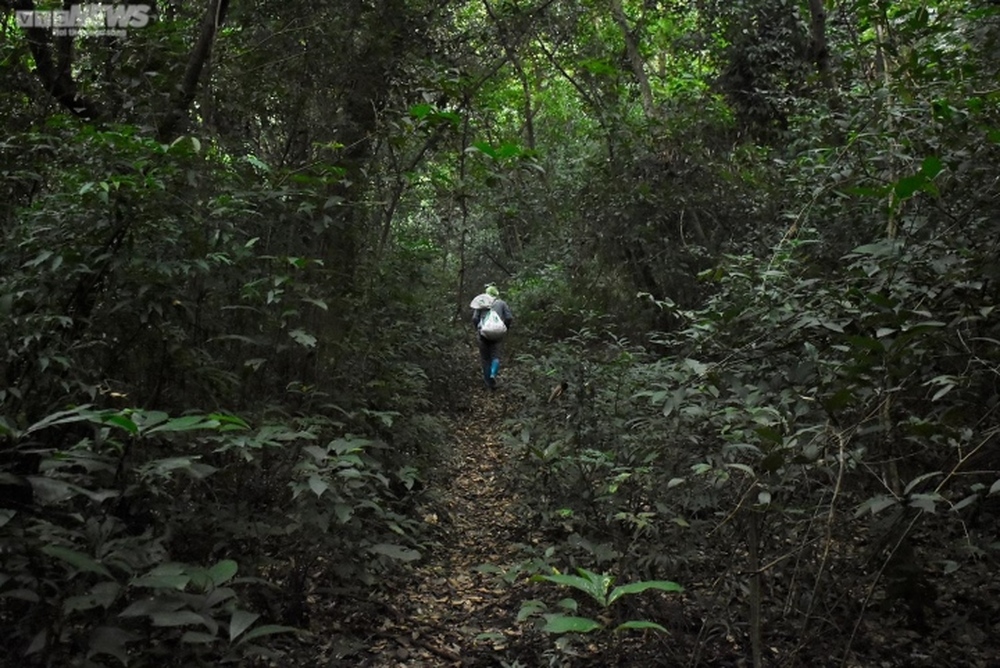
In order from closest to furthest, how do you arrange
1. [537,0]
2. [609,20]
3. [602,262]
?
[537,0] < [602,262] < [609,20]

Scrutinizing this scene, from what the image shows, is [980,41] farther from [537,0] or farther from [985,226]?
[537,0]

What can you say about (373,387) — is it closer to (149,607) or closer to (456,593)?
(456,593)

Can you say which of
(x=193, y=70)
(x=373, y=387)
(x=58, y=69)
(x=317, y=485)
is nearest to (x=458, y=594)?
(x=373, y=387)

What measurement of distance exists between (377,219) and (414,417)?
2018 mm

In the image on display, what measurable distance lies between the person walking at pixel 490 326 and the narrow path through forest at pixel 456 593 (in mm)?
3231

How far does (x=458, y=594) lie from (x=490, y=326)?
5.98 m

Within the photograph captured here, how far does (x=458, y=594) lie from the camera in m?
4.62

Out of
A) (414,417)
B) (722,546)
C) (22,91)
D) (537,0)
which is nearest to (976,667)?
(722,546)

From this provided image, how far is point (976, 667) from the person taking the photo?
357 cm

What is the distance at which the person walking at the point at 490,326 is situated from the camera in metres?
10.4

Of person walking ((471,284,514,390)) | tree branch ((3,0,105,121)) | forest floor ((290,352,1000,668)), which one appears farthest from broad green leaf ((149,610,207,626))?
person walking ((471,284,514,390))

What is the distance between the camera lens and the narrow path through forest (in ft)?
12.5

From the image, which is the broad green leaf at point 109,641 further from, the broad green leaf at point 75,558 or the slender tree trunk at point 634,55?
the slender tree trunk at point 634,55

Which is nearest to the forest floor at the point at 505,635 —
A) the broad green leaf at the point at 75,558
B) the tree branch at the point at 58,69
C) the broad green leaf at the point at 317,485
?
the broad green leaf at the point at 317,485
